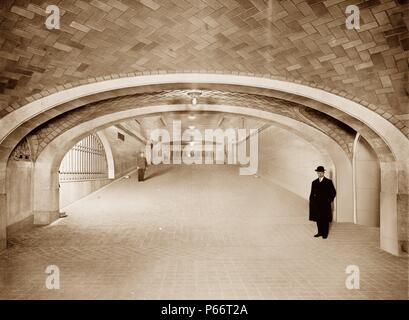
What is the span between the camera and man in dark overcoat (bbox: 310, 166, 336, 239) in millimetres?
6621

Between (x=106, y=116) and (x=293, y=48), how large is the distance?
651cm

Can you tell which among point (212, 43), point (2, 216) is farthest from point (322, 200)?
point (2, 216)

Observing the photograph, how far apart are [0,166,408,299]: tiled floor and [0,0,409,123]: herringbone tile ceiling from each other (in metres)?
Answer: 2.93

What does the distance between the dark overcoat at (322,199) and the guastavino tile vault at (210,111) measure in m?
0.03

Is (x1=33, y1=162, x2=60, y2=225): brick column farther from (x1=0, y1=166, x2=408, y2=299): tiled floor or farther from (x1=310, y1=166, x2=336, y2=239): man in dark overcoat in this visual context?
(x1=310, y1=166, x2=336, y2=239): man in dark overcoat

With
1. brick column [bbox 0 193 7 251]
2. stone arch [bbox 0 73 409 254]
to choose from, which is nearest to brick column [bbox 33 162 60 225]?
brick column [bbox 0 193 7 251]

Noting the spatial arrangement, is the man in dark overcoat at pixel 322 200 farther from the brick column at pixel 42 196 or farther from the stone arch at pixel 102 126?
the brick column at pixel 42 196

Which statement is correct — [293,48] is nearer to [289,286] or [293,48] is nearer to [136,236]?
[289,286]

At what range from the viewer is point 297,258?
18.1 feet

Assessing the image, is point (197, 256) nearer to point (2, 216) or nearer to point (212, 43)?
point (212, 43)

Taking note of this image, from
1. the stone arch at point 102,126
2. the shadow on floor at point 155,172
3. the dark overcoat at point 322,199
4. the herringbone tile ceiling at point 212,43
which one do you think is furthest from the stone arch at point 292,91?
the shadow on floor at point 155,172

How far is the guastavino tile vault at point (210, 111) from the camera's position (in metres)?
3.57
